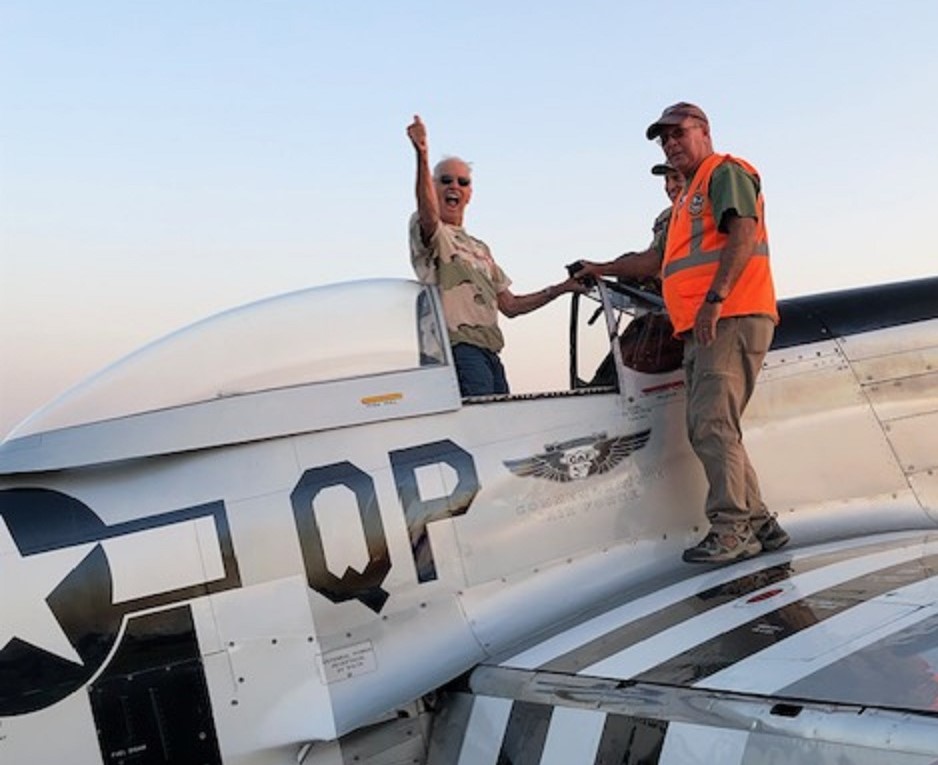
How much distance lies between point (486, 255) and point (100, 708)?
8.92 feet

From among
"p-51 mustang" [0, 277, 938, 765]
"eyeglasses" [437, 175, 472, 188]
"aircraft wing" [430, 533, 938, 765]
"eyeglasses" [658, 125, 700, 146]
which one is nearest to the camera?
"aircraft wing" [430, 533, 938, 765]

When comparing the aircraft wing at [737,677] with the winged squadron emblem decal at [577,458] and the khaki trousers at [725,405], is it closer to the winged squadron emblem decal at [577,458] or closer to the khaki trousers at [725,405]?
the khaki trousers at [725,405]

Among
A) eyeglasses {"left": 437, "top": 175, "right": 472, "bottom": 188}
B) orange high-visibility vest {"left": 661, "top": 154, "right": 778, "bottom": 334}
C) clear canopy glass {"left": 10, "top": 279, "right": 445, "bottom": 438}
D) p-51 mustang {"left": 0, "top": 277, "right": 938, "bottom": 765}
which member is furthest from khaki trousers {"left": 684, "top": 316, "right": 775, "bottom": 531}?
eyeglasses {"left": 437, "top": 175, "right": 472, "bottom": 188}

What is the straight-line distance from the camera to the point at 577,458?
12.6ft

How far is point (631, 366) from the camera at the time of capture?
162 inches

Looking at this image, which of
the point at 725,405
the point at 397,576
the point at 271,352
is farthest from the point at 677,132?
the point at 397,576

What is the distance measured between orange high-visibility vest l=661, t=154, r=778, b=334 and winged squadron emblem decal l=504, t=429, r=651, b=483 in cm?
53

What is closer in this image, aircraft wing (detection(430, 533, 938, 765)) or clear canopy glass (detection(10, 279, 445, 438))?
aircraft wing (detection(430, 533, 938, 765))

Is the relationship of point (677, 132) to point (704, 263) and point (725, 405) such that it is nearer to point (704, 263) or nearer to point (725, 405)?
point (704, 263)

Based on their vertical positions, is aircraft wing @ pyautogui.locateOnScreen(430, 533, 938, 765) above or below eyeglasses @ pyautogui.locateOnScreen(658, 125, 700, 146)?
below

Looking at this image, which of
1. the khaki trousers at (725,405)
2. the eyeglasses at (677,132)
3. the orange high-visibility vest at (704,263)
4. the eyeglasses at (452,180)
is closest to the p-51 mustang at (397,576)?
the khaki trousers at (725,405)

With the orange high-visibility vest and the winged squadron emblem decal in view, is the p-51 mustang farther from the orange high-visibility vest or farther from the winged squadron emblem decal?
the orange high-visibility vest

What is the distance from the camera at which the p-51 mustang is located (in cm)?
284

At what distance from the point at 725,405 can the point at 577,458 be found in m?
0.61
